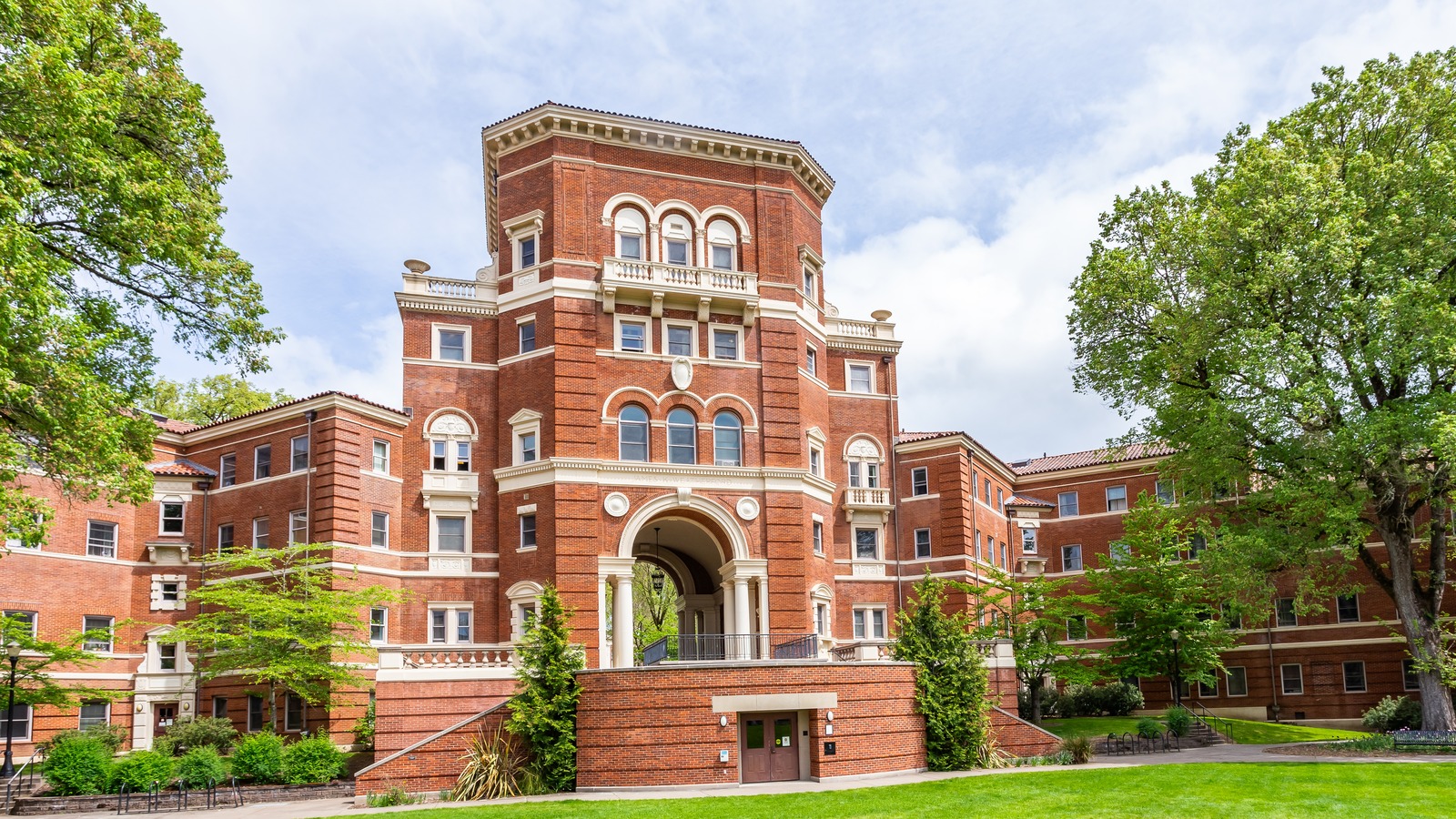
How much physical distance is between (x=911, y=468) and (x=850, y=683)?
62.0ft

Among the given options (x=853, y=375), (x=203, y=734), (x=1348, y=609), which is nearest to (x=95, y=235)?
(x=203, y=734)

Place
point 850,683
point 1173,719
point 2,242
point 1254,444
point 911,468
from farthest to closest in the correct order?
point 911,468 → point 1173,719 → point 1254,444 → point 850,683 → point 2,242

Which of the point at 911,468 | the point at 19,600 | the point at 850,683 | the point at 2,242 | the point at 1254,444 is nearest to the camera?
the point at 2,242

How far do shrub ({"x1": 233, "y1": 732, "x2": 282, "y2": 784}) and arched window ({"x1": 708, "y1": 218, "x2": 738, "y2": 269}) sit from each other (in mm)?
22226

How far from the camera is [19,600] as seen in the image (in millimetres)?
37406

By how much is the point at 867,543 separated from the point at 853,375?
707cm

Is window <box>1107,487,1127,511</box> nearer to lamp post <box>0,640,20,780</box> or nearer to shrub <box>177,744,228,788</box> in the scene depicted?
shrub <box>177,744,228,788</box>

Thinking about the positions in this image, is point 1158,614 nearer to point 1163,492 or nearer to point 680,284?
point 1163,492

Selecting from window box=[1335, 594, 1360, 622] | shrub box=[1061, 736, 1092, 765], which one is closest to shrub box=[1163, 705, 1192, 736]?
shrub box=[1061, 736, 1092, 765]

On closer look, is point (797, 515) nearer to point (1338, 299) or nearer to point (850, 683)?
point (850, 683)

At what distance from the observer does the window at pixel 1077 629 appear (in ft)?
176

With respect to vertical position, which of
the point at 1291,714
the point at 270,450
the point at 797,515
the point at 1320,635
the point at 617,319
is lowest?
the point at 1291,714

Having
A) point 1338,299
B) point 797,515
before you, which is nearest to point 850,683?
point 797,515

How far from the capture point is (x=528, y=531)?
39.7 meters
